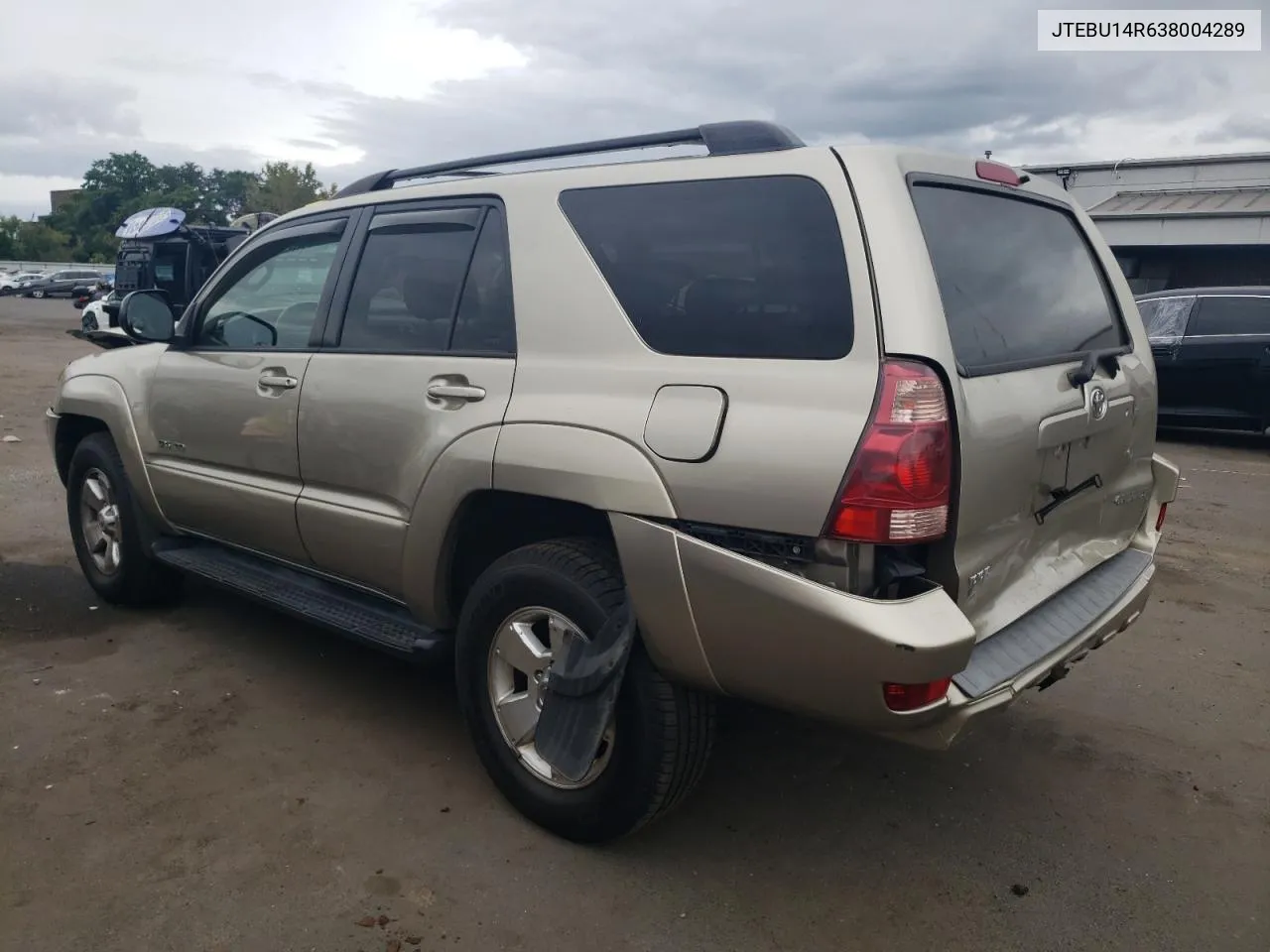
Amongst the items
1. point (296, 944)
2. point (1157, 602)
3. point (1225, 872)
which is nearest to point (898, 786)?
point (1225, 872)

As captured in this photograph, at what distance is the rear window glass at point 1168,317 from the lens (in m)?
10.6

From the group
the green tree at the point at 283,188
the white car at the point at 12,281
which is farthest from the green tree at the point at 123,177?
the white car at the point at 12,281

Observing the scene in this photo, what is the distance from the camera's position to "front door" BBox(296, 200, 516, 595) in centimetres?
313

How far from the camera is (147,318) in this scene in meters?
4.36

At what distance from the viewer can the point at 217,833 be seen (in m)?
3.00

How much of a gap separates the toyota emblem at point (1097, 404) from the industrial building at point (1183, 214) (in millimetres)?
18301

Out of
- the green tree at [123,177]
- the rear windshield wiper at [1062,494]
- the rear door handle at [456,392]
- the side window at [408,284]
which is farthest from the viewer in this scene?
the green tree at [123,177]

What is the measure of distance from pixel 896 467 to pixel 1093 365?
105 centimetres

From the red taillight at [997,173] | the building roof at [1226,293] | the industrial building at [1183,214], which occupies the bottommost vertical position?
the building roof at [1226,293]

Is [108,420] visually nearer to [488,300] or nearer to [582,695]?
[488,300]

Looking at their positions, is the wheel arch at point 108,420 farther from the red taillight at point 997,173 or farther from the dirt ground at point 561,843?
the red taillight at point 997,173

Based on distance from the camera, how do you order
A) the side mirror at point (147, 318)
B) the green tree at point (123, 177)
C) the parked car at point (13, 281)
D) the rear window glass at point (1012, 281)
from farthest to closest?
the green tree at point (123, 177)
the parked car at point (13, 281)
the side mirror at point (147, 318)
the rear window glass at point (1012, 281)

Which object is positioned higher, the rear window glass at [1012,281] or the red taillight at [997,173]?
the red taillight at [997,173]

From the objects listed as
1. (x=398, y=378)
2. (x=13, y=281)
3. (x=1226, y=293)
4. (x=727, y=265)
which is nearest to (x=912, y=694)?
(x=727, y=265)
